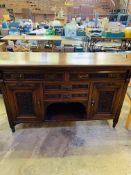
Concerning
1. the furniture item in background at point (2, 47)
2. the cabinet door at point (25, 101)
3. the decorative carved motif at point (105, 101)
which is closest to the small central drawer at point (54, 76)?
the cabinet door at point (25, 101)

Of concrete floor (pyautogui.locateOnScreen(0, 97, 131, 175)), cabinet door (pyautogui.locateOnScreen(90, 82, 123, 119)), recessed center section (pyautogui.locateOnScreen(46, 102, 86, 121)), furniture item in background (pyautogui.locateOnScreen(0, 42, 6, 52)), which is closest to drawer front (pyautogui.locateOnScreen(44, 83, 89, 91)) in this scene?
cabinet door (pyautogui.locateOnScreen(90, 82, 123, 119))

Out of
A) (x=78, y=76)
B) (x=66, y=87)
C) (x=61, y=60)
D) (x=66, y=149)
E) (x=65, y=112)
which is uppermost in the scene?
(x=61, y=60)

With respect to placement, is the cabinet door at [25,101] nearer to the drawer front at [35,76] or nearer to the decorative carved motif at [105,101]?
the drawer front at [35,76]

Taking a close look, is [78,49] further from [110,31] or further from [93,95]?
[93,95]

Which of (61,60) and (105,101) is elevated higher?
(61,60)

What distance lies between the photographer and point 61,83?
1.49 meters

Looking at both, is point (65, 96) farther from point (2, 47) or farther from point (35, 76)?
point (2, 47)

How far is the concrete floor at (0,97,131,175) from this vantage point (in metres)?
1.44

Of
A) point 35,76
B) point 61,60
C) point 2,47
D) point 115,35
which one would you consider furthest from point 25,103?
point 115,35

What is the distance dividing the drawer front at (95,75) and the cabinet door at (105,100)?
8 cm

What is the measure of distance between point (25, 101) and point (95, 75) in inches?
29.5

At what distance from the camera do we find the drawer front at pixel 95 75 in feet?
4.76

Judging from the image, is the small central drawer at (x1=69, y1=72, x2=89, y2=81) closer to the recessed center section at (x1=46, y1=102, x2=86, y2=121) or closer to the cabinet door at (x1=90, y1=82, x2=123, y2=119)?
the cabinet door at (x1=90, y1=82, x2=123, y2=119)

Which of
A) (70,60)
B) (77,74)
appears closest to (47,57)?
(70,60)
